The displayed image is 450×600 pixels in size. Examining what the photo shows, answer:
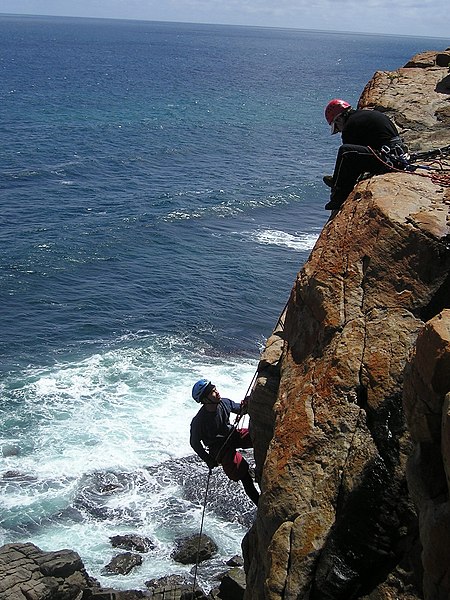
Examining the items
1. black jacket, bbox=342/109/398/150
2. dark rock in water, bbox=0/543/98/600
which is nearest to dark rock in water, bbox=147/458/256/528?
dark rock in water, bbox=0/543/98/600

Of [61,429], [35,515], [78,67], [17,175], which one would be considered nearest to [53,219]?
[17,175]

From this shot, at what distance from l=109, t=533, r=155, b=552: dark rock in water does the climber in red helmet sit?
50.9ft

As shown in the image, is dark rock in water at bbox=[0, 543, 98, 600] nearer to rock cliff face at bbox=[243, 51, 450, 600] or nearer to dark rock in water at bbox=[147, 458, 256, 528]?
dark rock in water at bbox=[147, 458, 256, 528]

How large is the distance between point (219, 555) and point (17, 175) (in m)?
49.8

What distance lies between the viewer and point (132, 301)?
4378 cm

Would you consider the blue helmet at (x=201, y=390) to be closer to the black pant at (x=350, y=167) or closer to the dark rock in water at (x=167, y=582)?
the black pant at (x=350, y=167)

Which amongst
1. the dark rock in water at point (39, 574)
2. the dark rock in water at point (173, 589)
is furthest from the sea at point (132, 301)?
the dark rock in water at point (39, 574)

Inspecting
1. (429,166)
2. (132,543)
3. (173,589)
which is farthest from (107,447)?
(429,166)

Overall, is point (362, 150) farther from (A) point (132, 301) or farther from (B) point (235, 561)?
(A) point (132, 301)

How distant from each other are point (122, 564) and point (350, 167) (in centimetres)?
1572

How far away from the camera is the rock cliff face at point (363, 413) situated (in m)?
7.09

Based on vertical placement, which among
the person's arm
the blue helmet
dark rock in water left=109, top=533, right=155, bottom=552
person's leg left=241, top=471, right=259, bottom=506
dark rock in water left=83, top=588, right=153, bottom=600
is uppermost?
the blue helmet

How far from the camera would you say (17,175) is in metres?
66.9

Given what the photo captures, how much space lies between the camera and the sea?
26500 millimetres
